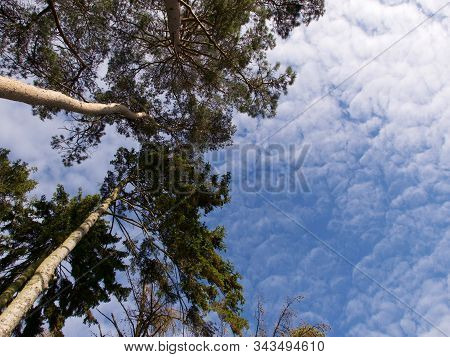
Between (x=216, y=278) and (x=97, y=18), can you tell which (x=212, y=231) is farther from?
(x=97, y=18)

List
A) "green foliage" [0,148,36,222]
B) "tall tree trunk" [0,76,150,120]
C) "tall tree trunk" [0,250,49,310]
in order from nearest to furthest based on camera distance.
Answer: "tall tree trunk" [0,76,150,120] < "tall tree trunk" [0,250,49,310] < "green foliage" [0,148,36,222]

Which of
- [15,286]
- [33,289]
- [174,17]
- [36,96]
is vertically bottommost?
[33,289]

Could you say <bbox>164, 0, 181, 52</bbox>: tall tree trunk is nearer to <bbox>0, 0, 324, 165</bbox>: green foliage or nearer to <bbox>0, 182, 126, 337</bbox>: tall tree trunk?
<bbox>0, 0, 324, 165</bbox>: green foliage

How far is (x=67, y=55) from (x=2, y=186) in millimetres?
4557

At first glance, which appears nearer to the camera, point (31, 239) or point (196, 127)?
point (31, 239)

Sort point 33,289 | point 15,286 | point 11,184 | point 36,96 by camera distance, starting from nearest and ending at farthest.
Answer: point 36,96
point 33,289
point 15,286
point 11,184

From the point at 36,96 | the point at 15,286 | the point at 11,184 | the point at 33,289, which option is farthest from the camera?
the point at 11,184

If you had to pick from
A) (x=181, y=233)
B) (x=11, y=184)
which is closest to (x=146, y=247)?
(x=181, y=233)

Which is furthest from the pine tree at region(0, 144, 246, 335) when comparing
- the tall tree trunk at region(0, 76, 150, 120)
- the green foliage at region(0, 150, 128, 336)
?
the tall tree trunk at region(0, 76, 150, 120)

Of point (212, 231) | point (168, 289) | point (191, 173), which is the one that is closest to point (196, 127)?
point (191, 173)

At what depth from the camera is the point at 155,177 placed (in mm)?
11477

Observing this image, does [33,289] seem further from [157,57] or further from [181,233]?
[157,57]

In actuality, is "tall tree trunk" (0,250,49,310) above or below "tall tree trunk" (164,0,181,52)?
below

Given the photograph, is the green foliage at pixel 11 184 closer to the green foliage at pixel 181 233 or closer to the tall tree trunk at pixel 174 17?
the green foliage at pixel 181 233
